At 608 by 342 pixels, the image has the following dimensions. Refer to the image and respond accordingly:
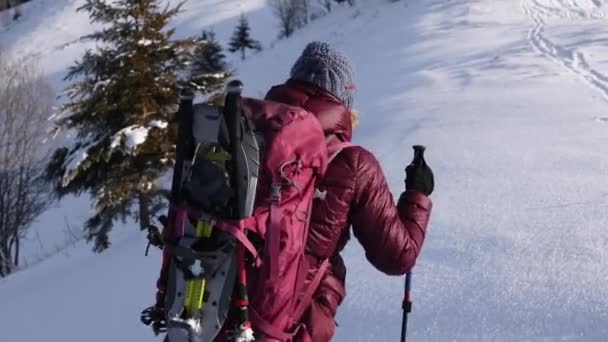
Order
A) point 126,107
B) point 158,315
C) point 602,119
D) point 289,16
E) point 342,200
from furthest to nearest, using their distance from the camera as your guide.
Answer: point 289,16, point 126,107, point 602,119, point 158,315, point 342,200

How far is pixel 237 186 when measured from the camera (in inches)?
85.4

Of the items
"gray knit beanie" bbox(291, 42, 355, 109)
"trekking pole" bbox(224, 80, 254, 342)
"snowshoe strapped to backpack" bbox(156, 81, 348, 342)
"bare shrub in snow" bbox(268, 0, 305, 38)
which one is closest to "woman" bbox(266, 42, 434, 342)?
"gray knit beanie" bbox(291, 42, 355, 109)

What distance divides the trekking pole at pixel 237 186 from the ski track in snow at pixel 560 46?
9821 millimetres

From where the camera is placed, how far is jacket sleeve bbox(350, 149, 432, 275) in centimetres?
238

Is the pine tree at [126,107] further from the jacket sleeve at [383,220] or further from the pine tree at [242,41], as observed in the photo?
the pine tree at [242,41]

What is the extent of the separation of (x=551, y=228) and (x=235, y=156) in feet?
12.7

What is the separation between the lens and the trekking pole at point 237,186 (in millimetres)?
2178

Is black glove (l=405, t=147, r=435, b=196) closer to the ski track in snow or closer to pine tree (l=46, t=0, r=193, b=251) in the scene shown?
the ski track in snow

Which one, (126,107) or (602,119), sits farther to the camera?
(126,107)

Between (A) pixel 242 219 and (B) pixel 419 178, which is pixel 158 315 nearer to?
(A) pixel 242 219

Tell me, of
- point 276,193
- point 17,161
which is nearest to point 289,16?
point 17,161

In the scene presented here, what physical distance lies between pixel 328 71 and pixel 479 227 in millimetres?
3476

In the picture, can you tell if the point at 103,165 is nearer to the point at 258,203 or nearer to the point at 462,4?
the point at 258,203

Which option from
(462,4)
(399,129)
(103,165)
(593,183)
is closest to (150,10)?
(103,165)
